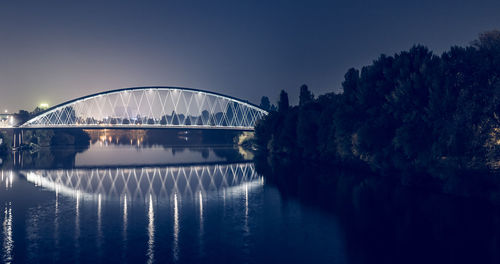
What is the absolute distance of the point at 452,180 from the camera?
128 feet

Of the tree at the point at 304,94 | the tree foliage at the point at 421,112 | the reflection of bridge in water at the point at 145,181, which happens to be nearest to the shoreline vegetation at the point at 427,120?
the tree foliage at the point at 421,112

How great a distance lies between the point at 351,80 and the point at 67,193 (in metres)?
42.2

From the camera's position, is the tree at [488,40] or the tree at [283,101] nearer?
the tree at [488,40]

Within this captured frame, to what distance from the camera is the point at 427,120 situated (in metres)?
42.4

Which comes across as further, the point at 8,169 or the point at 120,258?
the point at 8,169

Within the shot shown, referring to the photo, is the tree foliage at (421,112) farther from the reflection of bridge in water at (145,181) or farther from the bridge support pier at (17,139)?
the bridge support pier at (17,139)

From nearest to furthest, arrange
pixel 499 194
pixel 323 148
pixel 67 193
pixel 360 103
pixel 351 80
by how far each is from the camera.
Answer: pixel 499 194
pixel 67 193
pixel 360 103
pixel 351 80
pixel 323 148

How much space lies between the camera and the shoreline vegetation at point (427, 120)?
119 ft

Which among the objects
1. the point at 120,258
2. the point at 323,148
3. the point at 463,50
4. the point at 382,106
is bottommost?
the point at 120,258

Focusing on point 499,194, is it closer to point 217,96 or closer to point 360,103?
point 360,103

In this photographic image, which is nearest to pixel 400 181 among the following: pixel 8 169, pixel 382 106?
pixel 382 106

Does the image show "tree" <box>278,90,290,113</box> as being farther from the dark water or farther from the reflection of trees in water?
the dark water

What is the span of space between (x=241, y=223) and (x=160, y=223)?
578cm

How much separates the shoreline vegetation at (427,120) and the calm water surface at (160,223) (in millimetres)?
14559
